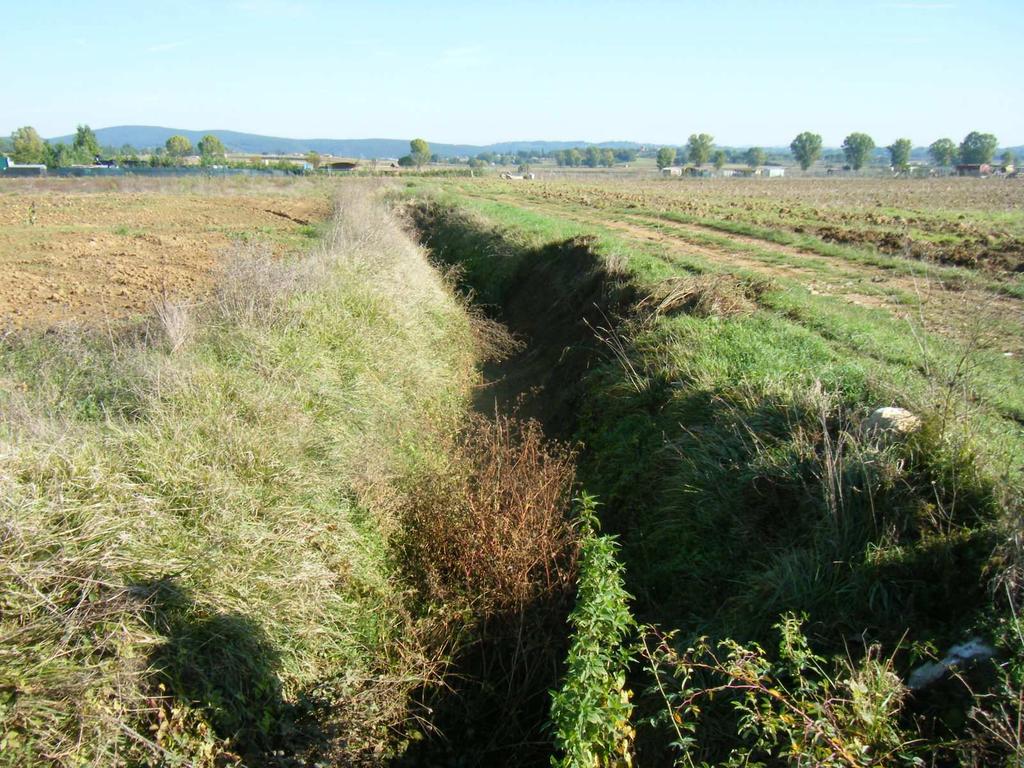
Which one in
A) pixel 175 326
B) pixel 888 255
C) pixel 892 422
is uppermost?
pixel 888 255

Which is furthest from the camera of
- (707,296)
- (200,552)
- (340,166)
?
(340,166)

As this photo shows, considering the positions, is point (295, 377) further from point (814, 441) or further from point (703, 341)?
point (814, 441)

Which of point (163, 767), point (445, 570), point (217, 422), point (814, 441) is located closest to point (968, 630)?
point (814, 441)

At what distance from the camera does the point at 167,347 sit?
21.8 ft

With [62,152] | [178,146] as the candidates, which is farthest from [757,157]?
[62,152]

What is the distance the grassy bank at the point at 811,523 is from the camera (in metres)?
3.03

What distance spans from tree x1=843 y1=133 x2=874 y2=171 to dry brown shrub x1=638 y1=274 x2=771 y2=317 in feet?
427

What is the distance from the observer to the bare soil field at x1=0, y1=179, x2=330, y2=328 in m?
13.1

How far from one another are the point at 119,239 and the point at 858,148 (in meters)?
128

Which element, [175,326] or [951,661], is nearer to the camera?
[951,661]

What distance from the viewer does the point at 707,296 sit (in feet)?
28.0

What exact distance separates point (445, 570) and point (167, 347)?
3.60 meters

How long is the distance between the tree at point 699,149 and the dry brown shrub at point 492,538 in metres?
151

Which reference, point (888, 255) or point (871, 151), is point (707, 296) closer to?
point (888, 255)
